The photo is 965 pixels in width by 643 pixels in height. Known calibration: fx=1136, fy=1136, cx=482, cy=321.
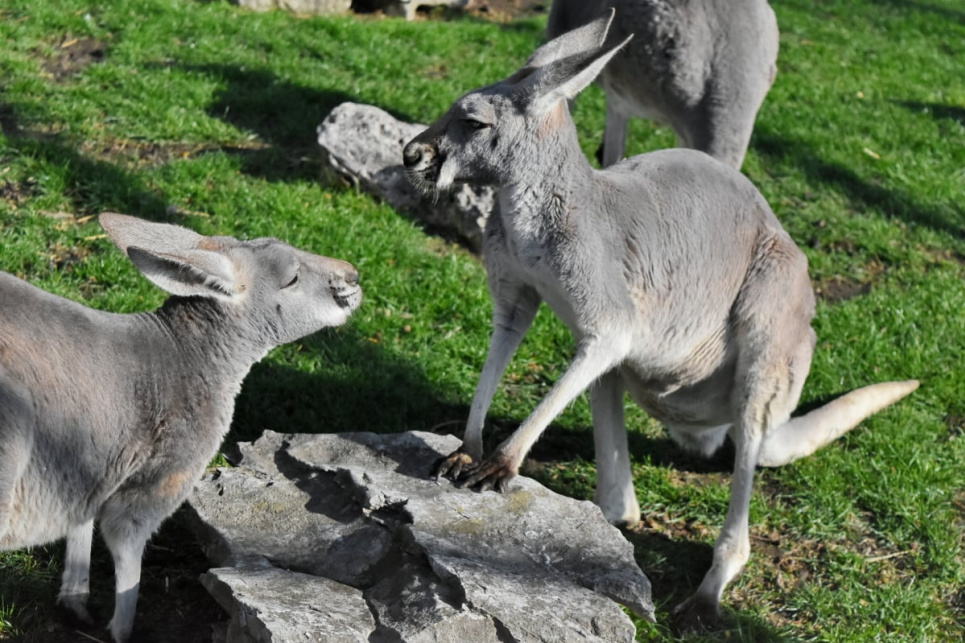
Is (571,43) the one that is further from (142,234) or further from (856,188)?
(856,188)

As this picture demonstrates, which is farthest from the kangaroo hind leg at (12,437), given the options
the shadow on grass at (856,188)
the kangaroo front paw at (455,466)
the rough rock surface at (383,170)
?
the shadow on grass at (856,188)

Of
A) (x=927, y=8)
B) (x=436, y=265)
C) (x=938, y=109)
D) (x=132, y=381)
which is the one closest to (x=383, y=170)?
(x=436, y=265)

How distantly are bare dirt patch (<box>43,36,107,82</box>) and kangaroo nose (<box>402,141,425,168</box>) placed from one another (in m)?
3.77

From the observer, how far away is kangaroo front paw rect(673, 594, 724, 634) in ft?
14.0

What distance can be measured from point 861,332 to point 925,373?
1.37 feet

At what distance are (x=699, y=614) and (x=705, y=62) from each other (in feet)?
9.72

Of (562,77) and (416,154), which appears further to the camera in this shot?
(416,154)

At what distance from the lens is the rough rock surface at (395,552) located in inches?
131

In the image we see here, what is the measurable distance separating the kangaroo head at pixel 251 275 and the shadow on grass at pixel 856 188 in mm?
4679

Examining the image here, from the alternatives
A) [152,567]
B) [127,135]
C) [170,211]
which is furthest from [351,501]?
[127,135]

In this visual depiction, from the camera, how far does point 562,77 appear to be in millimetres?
3854

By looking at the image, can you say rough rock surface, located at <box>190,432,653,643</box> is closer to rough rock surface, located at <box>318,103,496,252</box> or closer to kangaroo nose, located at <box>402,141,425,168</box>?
kangaroo nose, located at <box>402,141,425,168</box>

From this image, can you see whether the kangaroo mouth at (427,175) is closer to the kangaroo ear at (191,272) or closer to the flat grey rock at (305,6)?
the kangaroo ear at (191,272)

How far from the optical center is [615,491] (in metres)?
4.70
